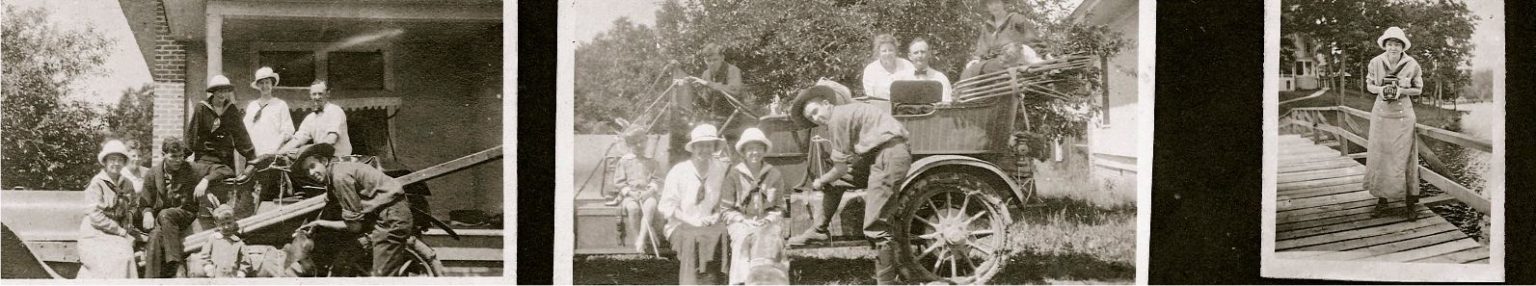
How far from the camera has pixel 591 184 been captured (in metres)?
3.34

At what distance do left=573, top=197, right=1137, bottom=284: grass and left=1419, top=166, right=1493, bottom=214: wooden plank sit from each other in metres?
0.85

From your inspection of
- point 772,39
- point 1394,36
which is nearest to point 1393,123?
point 1394,36

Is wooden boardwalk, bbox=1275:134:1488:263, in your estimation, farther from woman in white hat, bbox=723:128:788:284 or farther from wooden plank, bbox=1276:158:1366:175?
woman in white hat, bbox=723:128:788:284

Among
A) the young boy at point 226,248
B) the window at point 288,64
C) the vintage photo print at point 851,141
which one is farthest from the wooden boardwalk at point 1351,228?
the young boy at point 226,248

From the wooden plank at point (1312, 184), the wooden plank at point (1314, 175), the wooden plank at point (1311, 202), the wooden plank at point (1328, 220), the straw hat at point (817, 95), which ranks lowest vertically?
the wooden plank at point (1328, 220)

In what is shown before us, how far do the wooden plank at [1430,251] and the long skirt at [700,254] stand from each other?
185 centimetres

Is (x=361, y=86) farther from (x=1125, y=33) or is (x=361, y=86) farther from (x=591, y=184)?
(x=1125, y=33)

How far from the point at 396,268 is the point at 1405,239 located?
2871 mm

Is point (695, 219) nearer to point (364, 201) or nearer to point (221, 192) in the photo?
point (364, 201)

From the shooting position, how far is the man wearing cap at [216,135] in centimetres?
330

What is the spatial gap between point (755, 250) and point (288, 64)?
4.56 ft

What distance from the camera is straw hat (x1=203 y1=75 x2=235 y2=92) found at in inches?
130

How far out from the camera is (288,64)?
3307 millimetres

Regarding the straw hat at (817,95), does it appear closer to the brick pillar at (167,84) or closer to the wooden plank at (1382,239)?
the wooden plank at (1382,239)
